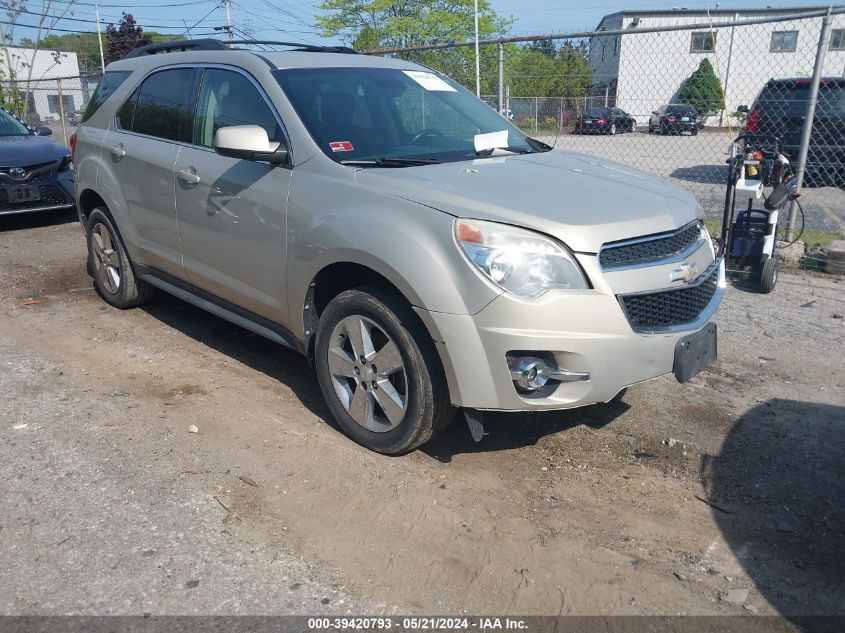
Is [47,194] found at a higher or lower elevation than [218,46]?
lower

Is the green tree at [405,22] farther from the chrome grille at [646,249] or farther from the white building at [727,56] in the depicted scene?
the chrome grille at [646,249]

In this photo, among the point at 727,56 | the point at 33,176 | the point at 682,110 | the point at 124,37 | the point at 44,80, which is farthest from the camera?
the point at 124,37

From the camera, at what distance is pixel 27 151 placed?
915cm

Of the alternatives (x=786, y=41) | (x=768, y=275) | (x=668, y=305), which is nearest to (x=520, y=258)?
(x=668, y=305)

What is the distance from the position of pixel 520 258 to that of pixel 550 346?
1.27ft

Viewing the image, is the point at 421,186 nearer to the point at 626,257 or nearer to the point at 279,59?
the point at 626,257

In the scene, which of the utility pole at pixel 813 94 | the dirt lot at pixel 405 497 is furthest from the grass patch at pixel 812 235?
the dirt lot at pixel 405 497

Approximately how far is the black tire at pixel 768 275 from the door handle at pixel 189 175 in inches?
181

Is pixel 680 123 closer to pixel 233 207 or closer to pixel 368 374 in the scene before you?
pixel 233 207

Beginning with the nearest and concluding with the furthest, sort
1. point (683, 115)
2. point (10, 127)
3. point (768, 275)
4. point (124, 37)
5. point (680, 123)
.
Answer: point (768, 275), point (10, 127), point (680, 123), point (683, 115), point (124, 37)

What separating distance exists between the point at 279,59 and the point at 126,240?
1963 mm

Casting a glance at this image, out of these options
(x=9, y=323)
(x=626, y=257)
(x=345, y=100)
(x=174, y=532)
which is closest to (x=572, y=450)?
(x=626, y=257)

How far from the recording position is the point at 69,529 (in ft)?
10.0

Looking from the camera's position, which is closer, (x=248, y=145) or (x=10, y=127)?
(x=248, y=145)
